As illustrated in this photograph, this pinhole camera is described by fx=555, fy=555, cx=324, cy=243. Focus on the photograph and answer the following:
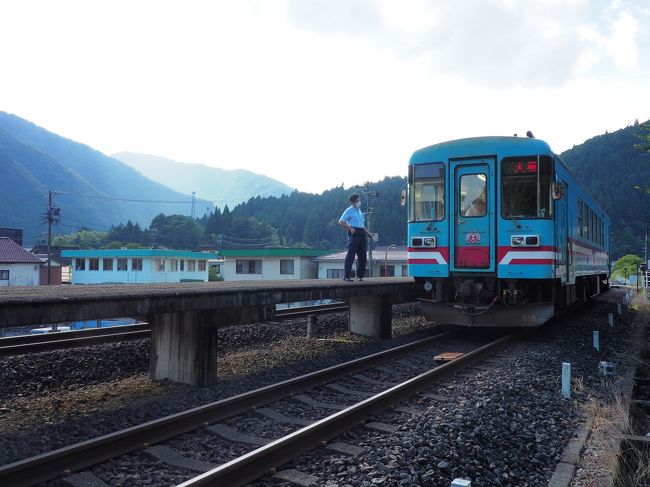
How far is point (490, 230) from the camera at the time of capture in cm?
949

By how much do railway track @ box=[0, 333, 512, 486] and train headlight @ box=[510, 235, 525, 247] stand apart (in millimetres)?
2383

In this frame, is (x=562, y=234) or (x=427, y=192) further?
(x=427, y=192)

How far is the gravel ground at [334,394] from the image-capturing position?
12.9 feet

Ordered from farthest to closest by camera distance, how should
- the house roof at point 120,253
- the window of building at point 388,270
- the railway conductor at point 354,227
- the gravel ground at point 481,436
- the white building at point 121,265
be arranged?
1. the window of building at point 388,270
2. the white building at point 121,265
3. the house roof at point 120,253
4. the railway conductor at point 354,227
5. the gravel ground at point 481,436

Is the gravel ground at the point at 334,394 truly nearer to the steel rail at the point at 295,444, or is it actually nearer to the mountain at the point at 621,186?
the steel rail at the point at 295,444

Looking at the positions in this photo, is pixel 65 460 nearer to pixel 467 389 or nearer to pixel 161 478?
pixel 161 478

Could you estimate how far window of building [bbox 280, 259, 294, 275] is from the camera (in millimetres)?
45562

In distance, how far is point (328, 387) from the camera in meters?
6.36

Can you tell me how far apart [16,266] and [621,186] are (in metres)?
73.7

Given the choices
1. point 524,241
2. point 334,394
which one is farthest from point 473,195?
point 334,394

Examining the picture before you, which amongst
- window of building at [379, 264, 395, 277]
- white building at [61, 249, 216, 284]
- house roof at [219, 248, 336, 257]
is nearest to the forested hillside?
window of building at [379, 264, 395, 277]

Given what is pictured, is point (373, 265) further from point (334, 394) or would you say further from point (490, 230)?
point (334, 394)

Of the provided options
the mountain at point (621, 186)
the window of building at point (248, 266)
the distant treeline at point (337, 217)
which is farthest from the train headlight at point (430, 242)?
the mountain at point (621, 186)

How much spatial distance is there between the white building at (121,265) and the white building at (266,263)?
6.66 metres
